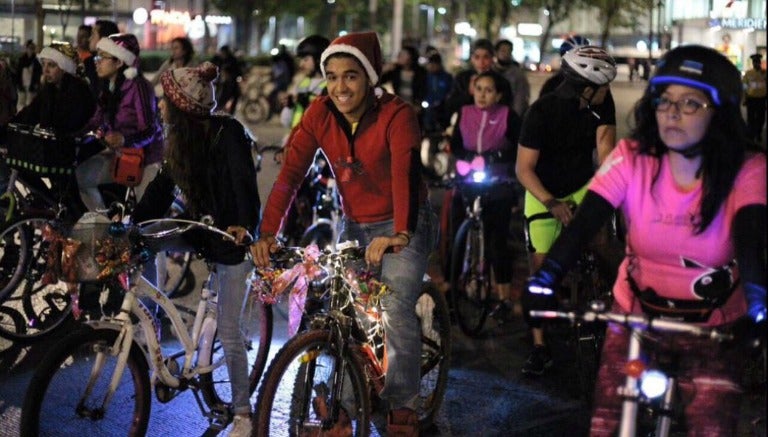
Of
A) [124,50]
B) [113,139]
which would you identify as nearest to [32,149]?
[113,139]

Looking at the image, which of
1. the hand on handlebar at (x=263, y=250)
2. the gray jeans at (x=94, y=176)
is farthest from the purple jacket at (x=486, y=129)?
the hand on handlebar at (x=263, y=250)

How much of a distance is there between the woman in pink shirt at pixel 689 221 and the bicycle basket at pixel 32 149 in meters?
5.23

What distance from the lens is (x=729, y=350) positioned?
3715mm

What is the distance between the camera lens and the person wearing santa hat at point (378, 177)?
5.23 meters

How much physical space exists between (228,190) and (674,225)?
7.78 feet

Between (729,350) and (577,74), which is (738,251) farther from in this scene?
(577,74)

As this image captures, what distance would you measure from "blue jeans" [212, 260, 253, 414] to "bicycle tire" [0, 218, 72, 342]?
2352 millimetres

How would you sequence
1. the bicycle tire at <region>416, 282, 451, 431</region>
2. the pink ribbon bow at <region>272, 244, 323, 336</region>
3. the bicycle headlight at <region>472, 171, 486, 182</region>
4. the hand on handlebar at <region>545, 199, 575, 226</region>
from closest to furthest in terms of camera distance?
the pink ribbon bow at <region>272, 244, 323, 336</region> < the bicycle tire at <region>416, 282, 451, 431</region> < the hand on handlebar at <region>545, 199, 575, 226</region> < the bicycle headlight at <region>472, 171, 486, 182</region>

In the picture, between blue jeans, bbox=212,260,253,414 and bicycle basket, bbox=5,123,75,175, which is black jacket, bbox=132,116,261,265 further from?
bicycle basket, bbox=5,123,75,175

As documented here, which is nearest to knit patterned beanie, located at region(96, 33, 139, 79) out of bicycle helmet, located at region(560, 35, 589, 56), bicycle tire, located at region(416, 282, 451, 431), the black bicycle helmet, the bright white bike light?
the black bicycle helmet

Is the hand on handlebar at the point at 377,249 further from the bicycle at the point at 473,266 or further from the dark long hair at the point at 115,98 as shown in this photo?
the dark long hair at the point at 115,98

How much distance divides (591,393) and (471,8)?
75138 mm

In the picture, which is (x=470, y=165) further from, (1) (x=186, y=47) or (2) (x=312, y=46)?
(1) (x=186, y=47)

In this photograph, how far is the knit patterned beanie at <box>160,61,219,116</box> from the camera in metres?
5.43
